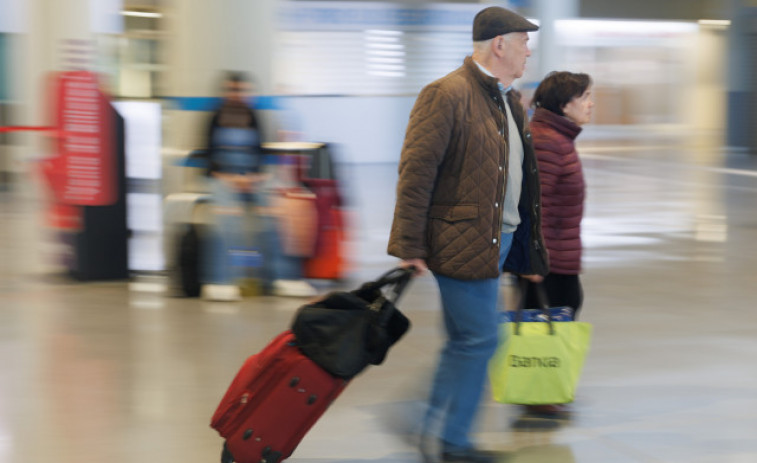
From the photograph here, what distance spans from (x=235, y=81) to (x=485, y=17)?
13.7 feet

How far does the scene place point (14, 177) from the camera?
55.6ft

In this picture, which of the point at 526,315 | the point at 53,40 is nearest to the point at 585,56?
the point at 53,40

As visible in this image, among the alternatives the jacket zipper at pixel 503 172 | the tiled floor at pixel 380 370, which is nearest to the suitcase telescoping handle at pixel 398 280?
the jacket zipper at pixel 503 172

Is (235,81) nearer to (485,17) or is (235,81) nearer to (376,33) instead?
(485,17)

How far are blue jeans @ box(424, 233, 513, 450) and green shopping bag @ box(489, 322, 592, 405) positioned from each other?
1.60 ft

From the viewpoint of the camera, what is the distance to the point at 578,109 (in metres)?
5.00

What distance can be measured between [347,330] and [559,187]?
1580 millimetres

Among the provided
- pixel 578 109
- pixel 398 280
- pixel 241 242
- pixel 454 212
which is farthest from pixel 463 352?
pixel 241 242

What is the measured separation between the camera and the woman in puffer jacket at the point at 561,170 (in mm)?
4938

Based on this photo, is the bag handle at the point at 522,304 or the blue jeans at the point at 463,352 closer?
the blue jeans at the point at 463,352

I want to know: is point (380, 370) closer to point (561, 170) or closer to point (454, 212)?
point (561, 170)

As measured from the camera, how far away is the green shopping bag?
4594 millimetres

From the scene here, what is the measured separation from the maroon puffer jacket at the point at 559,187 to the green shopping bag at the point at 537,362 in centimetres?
44

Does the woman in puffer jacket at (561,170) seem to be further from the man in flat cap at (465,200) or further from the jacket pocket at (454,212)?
the jacket pocket at (454,212)
